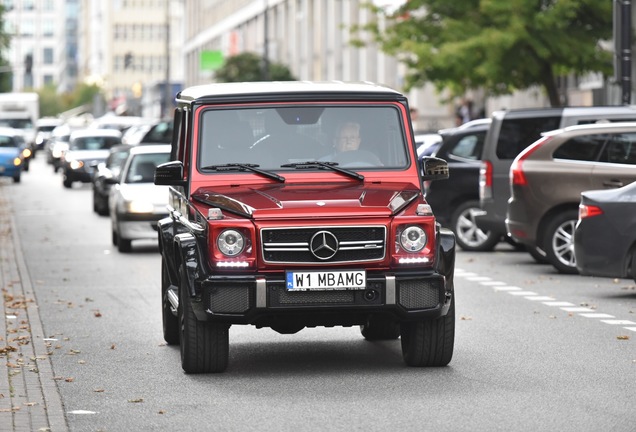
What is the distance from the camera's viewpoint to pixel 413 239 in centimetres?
1101

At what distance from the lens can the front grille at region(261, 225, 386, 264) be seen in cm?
1088

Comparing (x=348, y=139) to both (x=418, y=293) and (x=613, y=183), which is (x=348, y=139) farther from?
(x=613, y=183)

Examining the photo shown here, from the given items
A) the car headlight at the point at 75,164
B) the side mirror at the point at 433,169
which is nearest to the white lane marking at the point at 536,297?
the side mirror at the point at 433,169

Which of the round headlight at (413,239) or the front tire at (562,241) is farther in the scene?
the front tire at (562,241)

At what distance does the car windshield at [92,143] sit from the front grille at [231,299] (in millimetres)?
43988

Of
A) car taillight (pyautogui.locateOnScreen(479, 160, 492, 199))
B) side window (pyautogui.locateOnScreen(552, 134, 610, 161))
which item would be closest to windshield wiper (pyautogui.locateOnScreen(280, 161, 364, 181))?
side window (pyautogui.locateOnScreen(552, 134, 610, 161))

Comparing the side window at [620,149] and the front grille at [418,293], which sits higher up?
the side window at [620,149]

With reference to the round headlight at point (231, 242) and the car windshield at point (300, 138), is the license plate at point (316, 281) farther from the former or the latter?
the car windshield at point (300, 138)

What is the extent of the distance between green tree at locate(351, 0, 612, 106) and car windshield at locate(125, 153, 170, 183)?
37.2 feet

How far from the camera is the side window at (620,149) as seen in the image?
19656 millimetres

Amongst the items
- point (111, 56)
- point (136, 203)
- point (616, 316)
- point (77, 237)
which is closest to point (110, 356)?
point (616, 316)

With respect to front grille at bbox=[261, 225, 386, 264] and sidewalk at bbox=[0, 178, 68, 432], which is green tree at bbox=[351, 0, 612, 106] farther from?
front grille at bbox=[261, 225, 386, 264]

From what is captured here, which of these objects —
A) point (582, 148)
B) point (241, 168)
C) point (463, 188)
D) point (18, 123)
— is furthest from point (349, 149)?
point (18, 123)

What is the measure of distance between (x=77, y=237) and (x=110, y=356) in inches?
658
